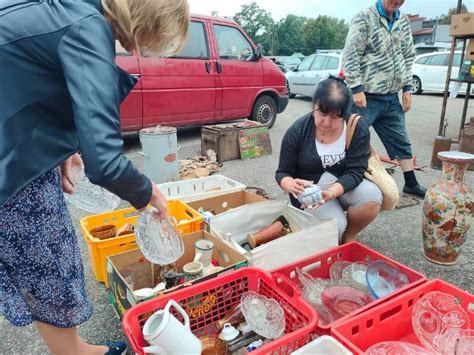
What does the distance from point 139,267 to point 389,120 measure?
268 cm

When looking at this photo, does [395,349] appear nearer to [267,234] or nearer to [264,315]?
[264,315]

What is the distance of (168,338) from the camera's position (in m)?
1.28

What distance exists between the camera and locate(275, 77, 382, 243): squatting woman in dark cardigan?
2.33 metres

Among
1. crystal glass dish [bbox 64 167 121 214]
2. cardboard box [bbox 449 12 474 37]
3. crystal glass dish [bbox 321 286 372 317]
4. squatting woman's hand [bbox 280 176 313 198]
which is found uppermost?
cardboard box [bbox 449 12 474 37]

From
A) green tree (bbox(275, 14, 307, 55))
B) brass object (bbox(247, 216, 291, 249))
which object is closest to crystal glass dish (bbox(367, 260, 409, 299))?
brass object (bbox(247, 216, 291, 249))

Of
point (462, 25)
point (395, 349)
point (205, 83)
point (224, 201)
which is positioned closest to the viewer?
point (395, 349)

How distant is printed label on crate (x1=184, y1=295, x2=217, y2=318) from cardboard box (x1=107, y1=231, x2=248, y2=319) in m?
0.09

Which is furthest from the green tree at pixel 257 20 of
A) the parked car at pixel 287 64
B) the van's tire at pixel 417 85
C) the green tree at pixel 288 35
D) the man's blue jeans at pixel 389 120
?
A: the man's blue jeans at pixel 389 120

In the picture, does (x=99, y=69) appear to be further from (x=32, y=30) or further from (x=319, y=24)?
(x=319, y=24)

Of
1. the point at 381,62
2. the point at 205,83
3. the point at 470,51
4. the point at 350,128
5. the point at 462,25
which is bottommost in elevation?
the point at 350,128

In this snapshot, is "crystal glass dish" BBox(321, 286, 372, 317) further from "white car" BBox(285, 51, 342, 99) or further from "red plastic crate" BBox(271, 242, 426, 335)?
"white car" BBox(285, 51, 342, 99)

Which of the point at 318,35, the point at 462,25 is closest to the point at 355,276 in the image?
the point at 462,25

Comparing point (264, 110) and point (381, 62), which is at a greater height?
point (381, 62)

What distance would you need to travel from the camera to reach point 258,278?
1.69 meters
